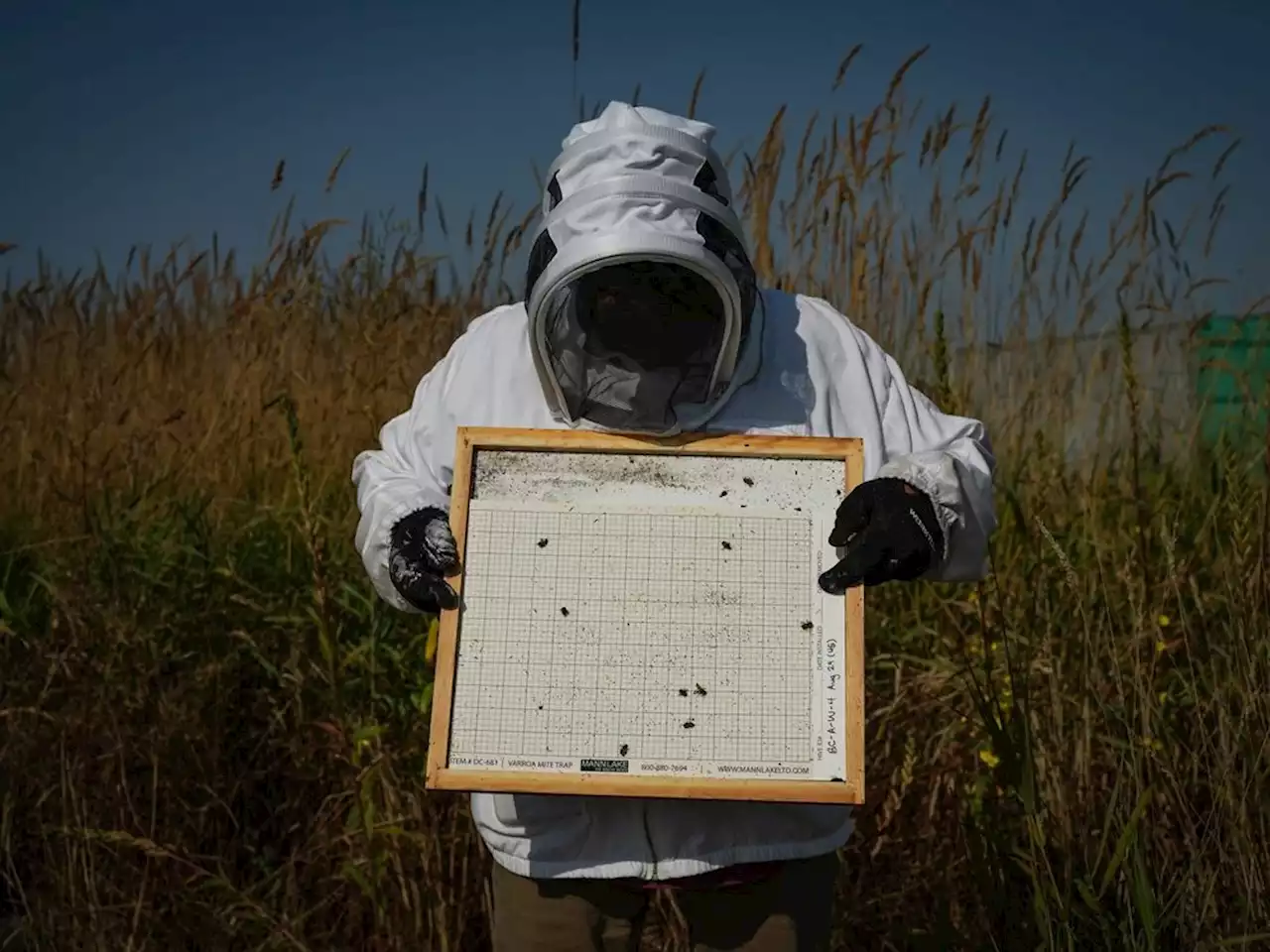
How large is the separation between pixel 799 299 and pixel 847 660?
0.70 m

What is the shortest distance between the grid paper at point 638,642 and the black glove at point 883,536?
0.19 ft

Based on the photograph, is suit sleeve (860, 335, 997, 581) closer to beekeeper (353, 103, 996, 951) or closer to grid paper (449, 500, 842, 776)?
beekeeper (353, 103, 996, 951)

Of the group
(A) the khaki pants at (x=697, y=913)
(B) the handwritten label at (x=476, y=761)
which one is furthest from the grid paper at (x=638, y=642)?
(A) the khaki pants at (x=697, y=913)

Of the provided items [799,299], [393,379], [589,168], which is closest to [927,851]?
[799,299]

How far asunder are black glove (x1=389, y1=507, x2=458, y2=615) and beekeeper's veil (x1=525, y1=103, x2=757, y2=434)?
0.31m

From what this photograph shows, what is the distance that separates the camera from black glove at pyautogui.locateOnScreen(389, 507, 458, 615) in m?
1.57

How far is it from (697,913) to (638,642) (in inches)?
21.9

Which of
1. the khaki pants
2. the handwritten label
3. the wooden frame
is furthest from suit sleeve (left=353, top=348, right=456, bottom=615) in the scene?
the khaki pants

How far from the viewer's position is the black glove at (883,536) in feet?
4.95

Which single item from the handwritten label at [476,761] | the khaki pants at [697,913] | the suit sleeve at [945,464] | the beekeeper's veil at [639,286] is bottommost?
the khaki pants at [697,913]

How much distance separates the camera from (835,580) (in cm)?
154

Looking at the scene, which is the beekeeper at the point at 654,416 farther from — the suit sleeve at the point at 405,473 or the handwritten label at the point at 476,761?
the handwritten label at the point at 476,761

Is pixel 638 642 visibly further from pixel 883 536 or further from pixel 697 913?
pixel 697 913

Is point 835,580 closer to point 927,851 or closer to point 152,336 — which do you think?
point 927,851
